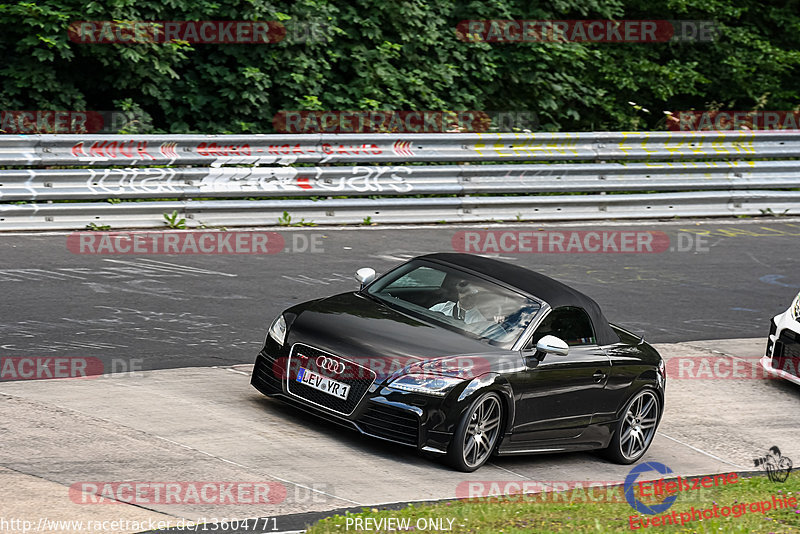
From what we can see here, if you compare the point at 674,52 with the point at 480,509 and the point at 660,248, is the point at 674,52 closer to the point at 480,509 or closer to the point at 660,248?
the point at 660,248

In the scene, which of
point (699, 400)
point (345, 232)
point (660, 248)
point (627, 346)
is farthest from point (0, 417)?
point (660, 248)

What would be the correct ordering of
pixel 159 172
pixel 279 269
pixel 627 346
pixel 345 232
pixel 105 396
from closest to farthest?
pixel 105 396
pixel 627 346
pixel 279 269
pixel 159 172
pixel 345 232

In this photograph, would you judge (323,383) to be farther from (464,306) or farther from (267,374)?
(464,306)

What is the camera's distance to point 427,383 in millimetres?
8125

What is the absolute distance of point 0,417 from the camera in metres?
8.02

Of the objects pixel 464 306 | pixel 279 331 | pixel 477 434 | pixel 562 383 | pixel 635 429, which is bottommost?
pixel 635 429

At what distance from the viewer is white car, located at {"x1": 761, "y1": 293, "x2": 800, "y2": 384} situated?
447 inches

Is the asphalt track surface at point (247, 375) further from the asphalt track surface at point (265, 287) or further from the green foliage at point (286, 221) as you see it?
the green foliage at point (286, 221)

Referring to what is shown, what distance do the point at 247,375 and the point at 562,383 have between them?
2.78 m

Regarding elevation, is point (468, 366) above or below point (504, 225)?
below

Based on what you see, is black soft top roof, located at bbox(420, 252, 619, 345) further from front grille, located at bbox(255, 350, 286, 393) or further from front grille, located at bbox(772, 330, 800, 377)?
front grille, located at bbox(772, 330, 800, 377)

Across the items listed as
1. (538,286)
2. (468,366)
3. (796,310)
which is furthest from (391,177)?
(468,366)

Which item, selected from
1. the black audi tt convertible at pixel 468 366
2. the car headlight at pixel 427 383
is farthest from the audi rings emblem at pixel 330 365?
the car headlight at pixel 427 383

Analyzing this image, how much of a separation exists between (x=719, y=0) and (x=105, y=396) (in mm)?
18586
